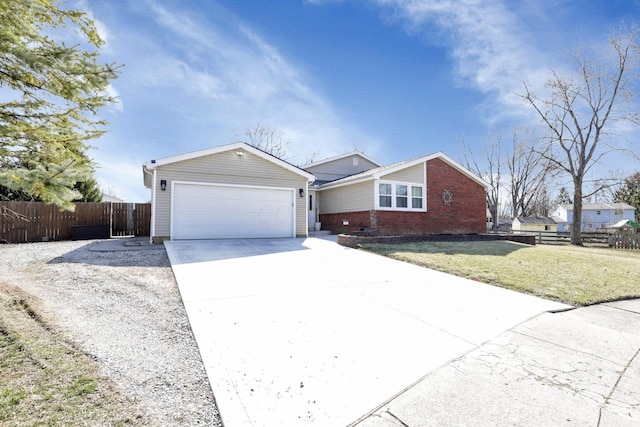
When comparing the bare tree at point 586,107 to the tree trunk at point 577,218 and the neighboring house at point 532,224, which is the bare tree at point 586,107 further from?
the neighboring house at point 532,224

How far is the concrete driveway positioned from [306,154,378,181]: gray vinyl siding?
13772 millimetres

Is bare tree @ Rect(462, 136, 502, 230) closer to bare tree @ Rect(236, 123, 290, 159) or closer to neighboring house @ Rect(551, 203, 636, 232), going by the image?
neighboring house @ Rect(551, 203, 636, 232)

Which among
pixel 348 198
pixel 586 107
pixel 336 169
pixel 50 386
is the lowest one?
pixel 50 386

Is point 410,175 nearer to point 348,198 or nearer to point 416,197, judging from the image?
point 416,197

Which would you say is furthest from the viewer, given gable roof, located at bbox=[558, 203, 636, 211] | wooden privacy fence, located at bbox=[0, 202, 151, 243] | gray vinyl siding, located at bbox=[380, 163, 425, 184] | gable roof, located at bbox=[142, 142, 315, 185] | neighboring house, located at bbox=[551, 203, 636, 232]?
gable roof, located at bbox=[558, 203, 636, 211]

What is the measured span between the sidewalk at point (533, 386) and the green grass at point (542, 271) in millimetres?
2191

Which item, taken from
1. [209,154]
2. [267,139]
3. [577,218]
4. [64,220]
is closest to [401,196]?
[209,154]

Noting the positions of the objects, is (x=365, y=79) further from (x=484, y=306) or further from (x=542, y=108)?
(x=542, y=108)

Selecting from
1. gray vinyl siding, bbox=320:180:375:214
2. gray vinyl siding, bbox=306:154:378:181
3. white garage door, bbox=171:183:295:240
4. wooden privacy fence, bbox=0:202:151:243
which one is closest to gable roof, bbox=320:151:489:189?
gray vinyl siding, bbox=320:180:375:214

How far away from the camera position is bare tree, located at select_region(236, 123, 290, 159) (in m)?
31.2

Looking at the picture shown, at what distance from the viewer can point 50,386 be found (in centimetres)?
237

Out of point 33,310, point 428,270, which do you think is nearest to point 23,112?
point 33,310

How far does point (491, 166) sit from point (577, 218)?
1846cm

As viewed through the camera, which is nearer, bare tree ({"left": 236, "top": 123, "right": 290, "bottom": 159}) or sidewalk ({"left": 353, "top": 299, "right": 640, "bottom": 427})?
sidewalk ({"left": 353, "top": 299, "right": 640, "bottom": 427})
